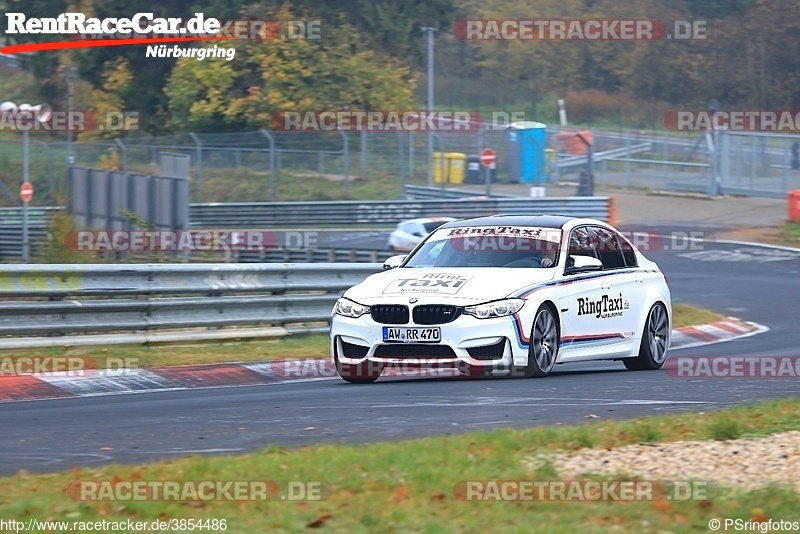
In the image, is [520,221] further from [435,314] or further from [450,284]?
[435,314]

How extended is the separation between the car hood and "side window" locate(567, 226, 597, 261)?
654 mm

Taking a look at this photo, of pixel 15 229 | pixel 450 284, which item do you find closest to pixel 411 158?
pixel 15 229

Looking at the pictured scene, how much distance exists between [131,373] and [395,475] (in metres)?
6.34

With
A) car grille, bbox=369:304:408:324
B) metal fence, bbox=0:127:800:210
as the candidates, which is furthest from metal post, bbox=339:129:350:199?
car grille, bbox=369:304:408:324

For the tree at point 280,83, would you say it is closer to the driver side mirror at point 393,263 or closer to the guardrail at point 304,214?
the guardrail at point 304,214

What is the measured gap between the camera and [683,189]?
156ft

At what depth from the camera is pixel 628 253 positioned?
13055mm

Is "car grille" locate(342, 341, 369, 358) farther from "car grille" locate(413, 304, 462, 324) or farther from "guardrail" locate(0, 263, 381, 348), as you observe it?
"guardrail" locate(0, 263, 381, 348)

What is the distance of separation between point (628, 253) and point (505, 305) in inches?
108

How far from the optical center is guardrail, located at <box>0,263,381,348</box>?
13070mm

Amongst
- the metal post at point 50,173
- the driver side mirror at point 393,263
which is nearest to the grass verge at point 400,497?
the driver side mirror at point 393,263

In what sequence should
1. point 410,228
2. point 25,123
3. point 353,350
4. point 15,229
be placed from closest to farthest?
point 353,350, point 25,123, point 410,228, point 15,229

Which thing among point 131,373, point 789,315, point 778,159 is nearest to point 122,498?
point 131,373

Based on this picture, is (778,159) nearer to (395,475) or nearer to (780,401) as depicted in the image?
(780,401)
